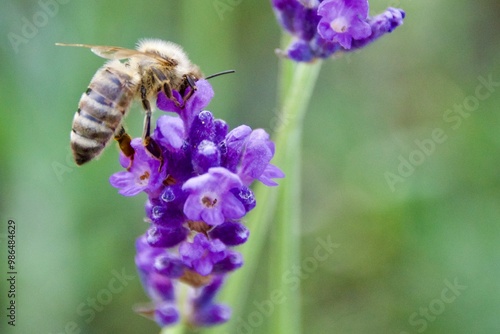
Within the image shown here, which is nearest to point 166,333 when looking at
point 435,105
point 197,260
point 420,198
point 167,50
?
point 197,260

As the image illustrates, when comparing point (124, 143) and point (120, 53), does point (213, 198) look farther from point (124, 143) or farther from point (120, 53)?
point (120, 53)

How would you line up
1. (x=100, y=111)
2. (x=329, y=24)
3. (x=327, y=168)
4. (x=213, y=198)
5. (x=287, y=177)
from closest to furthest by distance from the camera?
(x=213, y=198) < (x=100, y=111) < (x=329, y=24) < (x=287, y=177) < (x=327, y=168)

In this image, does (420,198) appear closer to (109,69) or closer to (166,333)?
(166,333)

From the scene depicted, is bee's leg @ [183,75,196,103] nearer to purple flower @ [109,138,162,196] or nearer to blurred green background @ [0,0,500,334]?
purple flower @ [109,138,162,196]

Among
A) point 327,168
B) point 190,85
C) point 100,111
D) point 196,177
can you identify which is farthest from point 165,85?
point 327,168

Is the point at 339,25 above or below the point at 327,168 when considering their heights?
below

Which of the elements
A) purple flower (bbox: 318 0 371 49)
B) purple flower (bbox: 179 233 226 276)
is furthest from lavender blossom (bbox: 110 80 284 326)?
purple flower (bbox: 318 0 371 49)

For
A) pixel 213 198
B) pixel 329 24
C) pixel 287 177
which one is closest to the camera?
pixel 213 198
